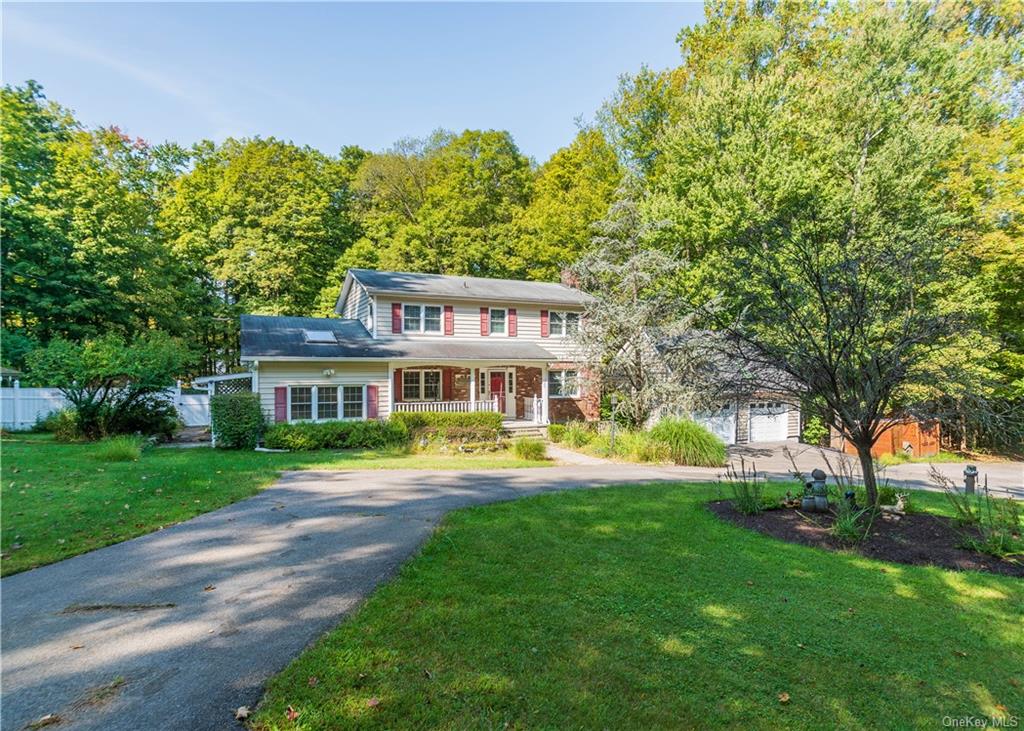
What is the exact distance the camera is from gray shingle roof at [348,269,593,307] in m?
19.3

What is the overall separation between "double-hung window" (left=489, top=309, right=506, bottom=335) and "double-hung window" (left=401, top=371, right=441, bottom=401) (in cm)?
320

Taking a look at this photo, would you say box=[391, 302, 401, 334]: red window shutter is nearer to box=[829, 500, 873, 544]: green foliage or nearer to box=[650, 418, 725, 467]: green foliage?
box=[650, 418, 725, 467]: green foliage

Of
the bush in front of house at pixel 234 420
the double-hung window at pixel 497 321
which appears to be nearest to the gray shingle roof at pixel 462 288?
the double-hung window at pixel 497 321

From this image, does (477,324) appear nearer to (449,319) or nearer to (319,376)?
(449,319)

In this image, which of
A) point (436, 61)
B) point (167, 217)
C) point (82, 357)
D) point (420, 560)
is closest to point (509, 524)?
point (420, 560)

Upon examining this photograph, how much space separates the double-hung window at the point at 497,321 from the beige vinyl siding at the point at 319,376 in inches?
211

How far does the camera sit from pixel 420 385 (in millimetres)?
20547

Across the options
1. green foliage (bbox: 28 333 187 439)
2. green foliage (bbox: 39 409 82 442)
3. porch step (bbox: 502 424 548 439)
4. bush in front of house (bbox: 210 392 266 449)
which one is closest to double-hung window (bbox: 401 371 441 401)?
porch step (bbox: 502 424 548 439)

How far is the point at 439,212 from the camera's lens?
30078 millimetres

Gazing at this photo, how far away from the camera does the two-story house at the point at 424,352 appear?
1664cm

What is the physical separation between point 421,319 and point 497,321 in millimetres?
3471

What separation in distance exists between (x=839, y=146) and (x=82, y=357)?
2684cm

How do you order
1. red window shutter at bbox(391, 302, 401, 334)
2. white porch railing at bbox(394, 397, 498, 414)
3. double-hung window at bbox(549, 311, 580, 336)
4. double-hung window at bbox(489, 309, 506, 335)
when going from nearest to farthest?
white porch railing at bbox(394, 397, 498, 414)
red window shutter at bbox(391, 302, 401, 334)
double-hung window at bbox(489, 309, 506, 335)
double-hung window at bbox(549, 311, 580, 336)

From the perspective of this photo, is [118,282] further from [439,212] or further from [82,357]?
[439,212]
